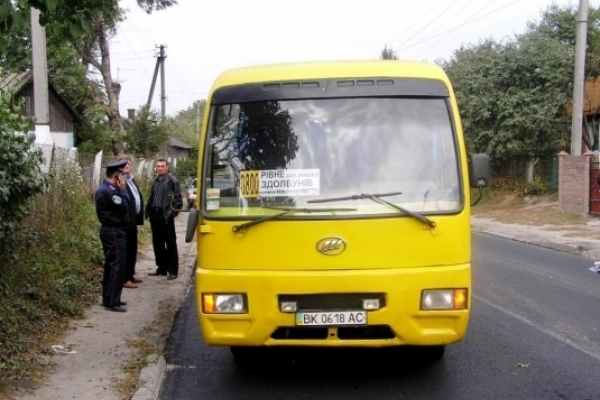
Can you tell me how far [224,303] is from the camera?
5.14 metres

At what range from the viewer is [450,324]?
511 centimetres

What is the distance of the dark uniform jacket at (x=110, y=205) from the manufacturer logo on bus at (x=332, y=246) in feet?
11.4

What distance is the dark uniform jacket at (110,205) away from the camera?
774 centimetres

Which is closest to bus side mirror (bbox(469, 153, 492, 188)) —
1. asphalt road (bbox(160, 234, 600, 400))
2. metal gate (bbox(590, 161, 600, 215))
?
asphalt road (bbox(160, 234, 600, 400))

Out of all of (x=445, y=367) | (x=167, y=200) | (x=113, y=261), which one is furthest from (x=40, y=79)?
(x=445, y=367)

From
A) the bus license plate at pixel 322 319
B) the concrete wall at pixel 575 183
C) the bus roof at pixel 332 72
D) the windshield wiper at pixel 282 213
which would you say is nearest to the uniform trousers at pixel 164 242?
the bus roof at pixel 332 72

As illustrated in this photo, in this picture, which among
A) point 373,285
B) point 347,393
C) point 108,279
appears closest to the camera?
point 373,285

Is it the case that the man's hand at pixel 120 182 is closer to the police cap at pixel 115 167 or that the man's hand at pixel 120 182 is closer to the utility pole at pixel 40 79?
the police cap at pixel 115 167

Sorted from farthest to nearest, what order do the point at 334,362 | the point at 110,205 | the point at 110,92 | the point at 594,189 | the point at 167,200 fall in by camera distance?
the point at 110,92
the point at 594,189
the point at 167,200
the point at 110,205
the point at 334,362

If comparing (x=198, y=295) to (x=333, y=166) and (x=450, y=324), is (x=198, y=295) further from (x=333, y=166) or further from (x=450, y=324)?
(x=450, y=324)

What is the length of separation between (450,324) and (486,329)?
243 centimetres

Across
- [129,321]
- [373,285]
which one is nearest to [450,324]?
[373,285]

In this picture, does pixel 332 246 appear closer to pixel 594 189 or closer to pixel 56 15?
pixel 56 15

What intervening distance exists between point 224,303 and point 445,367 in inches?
80.4
